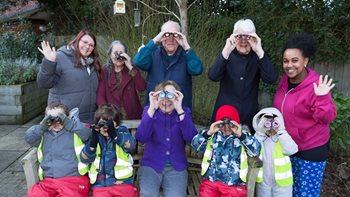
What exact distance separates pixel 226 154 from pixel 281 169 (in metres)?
0.49

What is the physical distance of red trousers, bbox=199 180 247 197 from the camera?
270cm

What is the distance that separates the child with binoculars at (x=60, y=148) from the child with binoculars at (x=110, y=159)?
0.39ft

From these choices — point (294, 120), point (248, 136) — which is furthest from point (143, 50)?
point (294, 120)

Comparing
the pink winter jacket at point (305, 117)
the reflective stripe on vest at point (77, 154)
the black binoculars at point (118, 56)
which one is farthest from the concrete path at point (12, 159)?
the pink winter jacket at point (305, 117)

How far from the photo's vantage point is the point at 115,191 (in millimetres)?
2740

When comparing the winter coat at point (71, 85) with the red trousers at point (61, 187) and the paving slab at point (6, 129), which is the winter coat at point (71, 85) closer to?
the red trousers at point (61, 187)

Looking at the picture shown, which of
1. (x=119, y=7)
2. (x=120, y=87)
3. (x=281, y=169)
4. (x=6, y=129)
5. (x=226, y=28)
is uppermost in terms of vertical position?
(x=119, y=7)

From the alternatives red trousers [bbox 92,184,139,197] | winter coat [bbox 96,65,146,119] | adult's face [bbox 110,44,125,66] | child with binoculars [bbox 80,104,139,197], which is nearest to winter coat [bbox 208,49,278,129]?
winter coat [bbox 96,65,146,119]

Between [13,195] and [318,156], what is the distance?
3.08 metres

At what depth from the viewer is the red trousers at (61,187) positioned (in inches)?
107

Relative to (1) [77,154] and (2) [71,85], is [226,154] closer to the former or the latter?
(1) [77,154]

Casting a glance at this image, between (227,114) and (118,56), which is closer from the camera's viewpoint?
(227,114)

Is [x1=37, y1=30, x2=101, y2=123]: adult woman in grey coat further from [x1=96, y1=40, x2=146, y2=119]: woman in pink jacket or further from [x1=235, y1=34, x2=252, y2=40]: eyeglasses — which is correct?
[x1=235, y1=34, x2=252, y2=40]: eyeglasses

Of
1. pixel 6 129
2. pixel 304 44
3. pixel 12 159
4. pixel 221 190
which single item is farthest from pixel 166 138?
pixel 6 129
